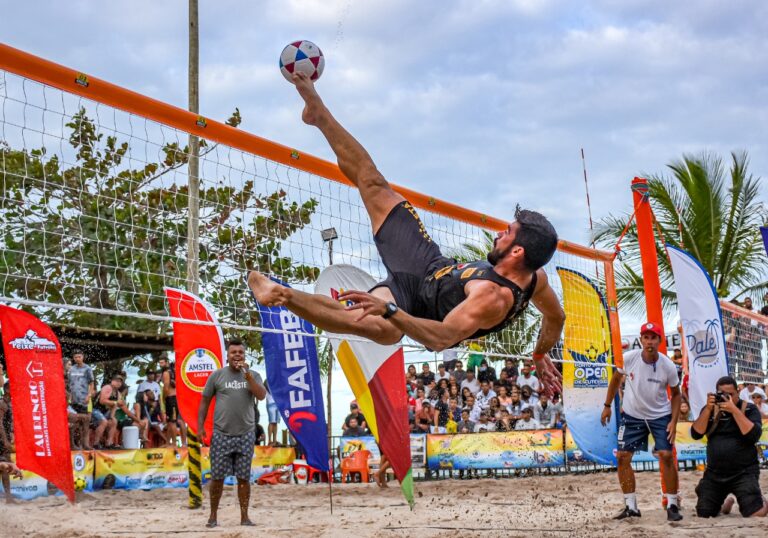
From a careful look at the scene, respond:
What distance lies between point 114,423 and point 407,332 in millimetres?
8438

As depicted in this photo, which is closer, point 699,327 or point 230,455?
point 230,455

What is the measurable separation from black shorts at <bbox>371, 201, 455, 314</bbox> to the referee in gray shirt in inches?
114

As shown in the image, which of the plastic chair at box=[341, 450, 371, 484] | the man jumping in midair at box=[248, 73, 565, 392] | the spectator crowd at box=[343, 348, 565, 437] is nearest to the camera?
the man jumping in midair at box=[248, 73, 565, 392]

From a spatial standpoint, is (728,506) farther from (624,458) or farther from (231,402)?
(231,402)

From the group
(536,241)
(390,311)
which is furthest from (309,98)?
(390,311)

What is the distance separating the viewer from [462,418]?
12.0 meters

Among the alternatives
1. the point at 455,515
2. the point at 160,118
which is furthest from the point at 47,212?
the point at 455,515

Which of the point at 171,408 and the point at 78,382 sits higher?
the point at 78,382

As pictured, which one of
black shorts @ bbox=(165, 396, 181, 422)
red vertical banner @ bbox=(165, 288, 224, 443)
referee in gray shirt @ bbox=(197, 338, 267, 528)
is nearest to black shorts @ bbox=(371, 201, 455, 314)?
referee in gray shirt @ bbox=(197, 338, 267, 528)

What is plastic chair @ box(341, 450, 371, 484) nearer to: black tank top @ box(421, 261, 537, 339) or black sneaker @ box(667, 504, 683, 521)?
black sneaker @ box(667, 504, 683, 521)

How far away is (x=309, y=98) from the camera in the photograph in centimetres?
472

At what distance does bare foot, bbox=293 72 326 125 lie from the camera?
15.5 feet

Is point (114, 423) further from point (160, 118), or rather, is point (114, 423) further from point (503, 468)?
point (160, 118)

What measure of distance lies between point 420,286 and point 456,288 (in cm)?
28
